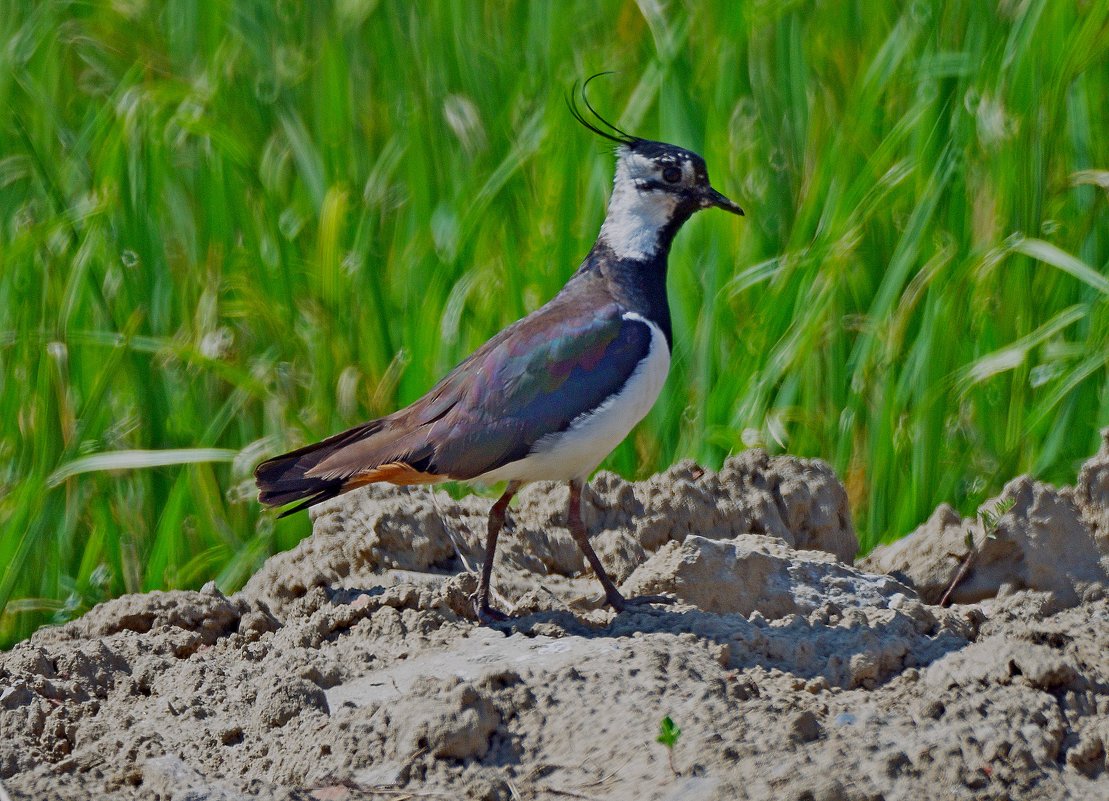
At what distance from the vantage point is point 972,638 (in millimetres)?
3490

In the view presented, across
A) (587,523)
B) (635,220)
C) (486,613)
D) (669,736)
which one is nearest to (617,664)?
(669,736)

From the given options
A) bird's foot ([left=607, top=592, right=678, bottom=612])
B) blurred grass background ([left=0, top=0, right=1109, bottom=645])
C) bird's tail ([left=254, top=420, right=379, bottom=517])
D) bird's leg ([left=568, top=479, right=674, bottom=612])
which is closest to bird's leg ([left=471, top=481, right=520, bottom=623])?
bird's leg ([left=568, top=479, right=674, bottom=612])

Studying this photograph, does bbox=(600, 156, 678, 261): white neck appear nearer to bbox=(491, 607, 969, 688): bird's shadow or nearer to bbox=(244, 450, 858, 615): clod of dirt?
bbox=(244, 450, 858, 615): clod of dirt

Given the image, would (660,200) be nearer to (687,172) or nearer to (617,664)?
(687,172)

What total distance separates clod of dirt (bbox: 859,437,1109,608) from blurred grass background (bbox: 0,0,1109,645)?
0.38 m

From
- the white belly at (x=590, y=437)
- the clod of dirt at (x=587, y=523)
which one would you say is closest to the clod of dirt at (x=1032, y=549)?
the clod of dirt at (x=587, y=523)

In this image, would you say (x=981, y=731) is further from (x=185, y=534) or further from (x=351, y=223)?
(x=351, y=223)

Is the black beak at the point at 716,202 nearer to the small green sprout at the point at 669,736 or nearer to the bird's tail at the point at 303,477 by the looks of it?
the bird's tail at the point at 303,477

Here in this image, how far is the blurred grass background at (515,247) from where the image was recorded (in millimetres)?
4547

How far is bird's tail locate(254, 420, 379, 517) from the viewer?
368 centimetres

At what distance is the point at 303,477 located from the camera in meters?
3.71

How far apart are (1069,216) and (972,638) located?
1854mm

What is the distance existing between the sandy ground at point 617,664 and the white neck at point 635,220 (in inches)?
25.9

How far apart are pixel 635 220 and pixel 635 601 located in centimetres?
114
